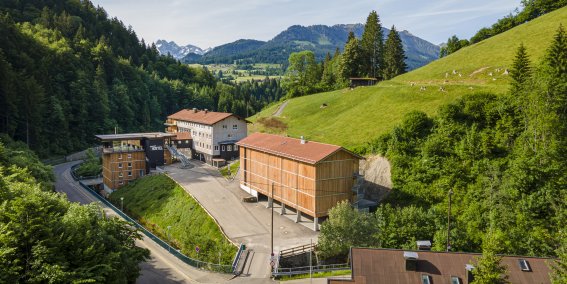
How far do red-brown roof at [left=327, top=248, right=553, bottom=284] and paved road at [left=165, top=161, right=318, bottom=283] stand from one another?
11.3m

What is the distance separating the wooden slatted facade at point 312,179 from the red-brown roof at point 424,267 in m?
16.9

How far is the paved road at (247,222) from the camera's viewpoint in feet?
114

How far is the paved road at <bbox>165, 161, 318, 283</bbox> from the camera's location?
3478cm

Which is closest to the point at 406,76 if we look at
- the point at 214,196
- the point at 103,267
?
the point at 214,196

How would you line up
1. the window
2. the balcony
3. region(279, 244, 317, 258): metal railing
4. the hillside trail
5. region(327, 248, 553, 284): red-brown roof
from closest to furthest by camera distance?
region(327, 248, 553, 284): red-brown roof → the window → region(279, 244, 317, 258): metal railing → the balcony → the hillside trail

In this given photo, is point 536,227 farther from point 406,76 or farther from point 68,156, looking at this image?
point 68,156

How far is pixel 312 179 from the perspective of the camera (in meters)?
40.8

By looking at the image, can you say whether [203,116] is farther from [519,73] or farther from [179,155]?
[519,73]

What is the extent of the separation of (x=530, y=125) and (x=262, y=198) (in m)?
31.5

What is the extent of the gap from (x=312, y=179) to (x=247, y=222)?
Answer: 9.29m

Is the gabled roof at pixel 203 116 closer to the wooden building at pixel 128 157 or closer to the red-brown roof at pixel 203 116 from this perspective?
the red-brown roof at pixel 203 116

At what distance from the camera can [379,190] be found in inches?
1783

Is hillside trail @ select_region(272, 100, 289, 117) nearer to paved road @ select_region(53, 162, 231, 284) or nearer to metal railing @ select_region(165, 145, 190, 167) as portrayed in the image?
metal railing @ select_region(165, 145, 190, 167)

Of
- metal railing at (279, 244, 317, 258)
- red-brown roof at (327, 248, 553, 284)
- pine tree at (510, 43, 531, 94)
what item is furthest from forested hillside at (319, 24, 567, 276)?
red-brown roof at (327, 248, 553, 284)
